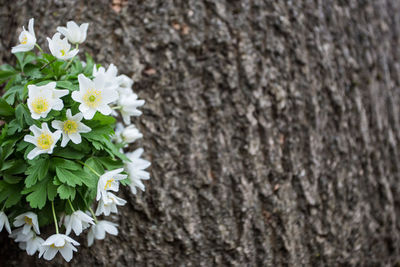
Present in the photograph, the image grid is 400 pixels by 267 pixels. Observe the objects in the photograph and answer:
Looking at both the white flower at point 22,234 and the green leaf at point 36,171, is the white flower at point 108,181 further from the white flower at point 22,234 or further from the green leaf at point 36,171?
the white flower at point 22,234

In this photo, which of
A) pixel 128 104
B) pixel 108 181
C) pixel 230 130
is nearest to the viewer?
pixel 108 181

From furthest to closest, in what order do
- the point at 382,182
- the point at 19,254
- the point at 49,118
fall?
the point at 382,182, the point at 19,254, the point at 49,118

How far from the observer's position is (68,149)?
3.84ft

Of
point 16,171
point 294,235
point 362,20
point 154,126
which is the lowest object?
point 294,235

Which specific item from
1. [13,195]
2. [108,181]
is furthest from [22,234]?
[108,181]

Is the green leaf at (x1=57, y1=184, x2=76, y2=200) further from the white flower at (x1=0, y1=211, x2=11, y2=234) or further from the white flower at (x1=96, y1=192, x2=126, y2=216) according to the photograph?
the white flower at (x1=0, y1=211, x2=11, y2=234)

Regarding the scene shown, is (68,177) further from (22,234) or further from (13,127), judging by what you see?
(22,234)

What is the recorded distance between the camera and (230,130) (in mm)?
1727

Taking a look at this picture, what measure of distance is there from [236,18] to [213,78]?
0.33 metres

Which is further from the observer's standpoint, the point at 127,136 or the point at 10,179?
the point at 127,136

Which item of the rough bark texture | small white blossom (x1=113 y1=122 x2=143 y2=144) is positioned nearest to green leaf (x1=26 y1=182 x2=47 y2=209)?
small white blossom (x1=113 y1=122 x2=143 y2=144)

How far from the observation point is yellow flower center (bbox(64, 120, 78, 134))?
1.12 meters

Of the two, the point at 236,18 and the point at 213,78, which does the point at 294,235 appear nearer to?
the point at 213,78

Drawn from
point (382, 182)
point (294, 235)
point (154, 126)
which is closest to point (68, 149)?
point (154, 126)
